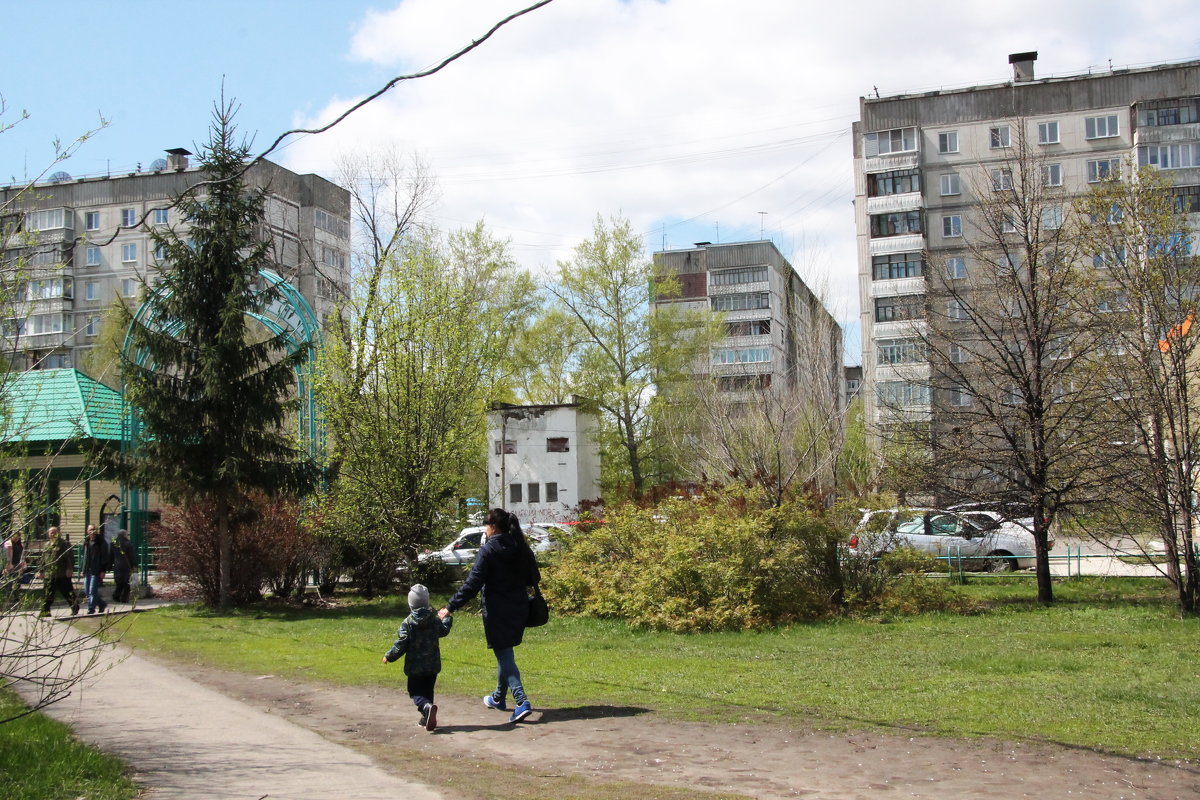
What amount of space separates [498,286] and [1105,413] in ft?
116

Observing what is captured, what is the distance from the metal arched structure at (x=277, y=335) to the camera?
21703 mm

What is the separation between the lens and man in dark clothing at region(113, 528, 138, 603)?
71.1ft

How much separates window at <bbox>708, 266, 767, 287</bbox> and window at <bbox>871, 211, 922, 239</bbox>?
22064mm

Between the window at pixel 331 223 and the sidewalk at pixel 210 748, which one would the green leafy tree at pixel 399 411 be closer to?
the sidewalk at pixel 210 748

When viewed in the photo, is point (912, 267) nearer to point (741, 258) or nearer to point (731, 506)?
point (741, 258)

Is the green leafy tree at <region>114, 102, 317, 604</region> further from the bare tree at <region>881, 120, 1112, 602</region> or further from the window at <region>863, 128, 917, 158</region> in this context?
the window at <region>863, 128, 917, 158</region>

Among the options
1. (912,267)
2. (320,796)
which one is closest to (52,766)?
(320,796)

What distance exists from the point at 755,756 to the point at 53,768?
4.74 m

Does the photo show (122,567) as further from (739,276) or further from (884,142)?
(739,276)

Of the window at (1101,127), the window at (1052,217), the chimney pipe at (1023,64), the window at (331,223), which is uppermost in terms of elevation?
the chimney pipe at (1023,64)

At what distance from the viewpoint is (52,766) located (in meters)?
6.96

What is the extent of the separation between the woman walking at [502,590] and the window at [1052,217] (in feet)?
A: 46.5

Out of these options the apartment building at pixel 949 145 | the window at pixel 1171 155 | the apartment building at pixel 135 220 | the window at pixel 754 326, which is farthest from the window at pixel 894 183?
the apartment building at pixel 135 220

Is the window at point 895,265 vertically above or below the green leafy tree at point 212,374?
above
